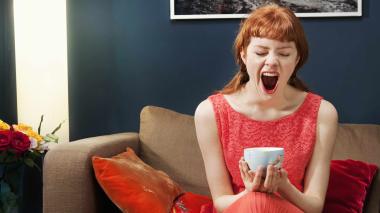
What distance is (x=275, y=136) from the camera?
5.66 ft

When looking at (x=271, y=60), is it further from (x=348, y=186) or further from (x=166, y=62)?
(x=166, y=62)

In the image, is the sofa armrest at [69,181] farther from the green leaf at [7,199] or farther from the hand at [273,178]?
the hand at [273,178]

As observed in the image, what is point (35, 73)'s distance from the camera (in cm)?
250

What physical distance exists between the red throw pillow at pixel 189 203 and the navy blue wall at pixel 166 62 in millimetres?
825

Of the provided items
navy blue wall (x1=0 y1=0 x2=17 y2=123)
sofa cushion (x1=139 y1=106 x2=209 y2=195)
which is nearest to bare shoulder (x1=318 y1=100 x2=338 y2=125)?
sofa cushion (x1=139 y1=106 x2=209 y2=195)

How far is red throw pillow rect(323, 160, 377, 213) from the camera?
6.50ft

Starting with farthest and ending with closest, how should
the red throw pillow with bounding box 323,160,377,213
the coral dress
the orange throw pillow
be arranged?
1. the red throw pillow with bounding box 323,160,377,213
2. the orange throw pillow
3. the coral dress

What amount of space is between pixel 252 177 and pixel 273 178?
5cm

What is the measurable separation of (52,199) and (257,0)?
1.43 metres

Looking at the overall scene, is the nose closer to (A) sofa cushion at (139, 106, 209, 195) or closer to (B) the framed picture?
(A) sofa cushion at (139, 106, 209, 195)

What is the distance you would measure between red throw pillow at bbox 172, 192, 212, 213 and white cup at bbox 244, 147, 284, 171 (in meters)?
0.64

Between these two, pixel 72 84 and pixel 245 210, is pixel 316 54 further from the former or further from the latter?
pixel 245 210

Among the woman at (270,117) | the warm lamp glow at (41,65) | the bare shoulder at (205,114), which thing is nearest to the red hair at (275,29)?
the woman at (270,117)

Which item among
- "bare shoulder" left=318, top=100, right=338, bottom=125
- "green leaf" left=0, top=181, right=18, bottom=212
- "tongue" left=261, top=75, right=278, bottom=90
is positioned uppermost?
"tongue" left=261, top=75, right=278, bottom=90
